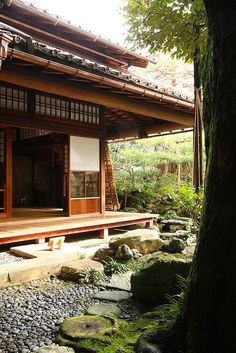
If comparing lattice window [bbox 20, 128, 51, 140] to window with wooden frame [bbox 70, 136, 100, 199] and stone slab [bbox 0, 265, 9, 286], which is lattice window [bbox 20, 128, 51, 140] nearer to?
window with wooden frame [bbox 70, 136, 100, 199]

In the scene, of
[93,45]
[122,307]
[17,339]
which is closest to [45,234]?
[122,307]

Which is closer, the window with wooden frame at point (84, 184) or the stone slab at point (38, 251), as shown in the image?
the stone slab at point (38, 251)

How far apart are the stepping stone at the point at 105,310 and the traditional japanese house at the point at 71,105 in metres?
2.97

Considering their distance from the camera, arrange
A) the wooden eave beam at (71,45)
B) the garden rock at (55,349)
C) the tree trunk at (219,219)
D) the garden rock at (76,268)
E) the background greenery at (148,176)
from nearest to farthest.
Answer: the tree trunk at (219,219) → the garden rock at (55,349) → the garden rock at (76,268) → the wooden eave beam at (71,45) → the background greenery at (148,176)

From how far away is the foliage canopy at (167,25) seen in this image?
3.27 metres

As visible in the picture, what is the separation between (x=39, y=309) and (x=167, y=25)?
3620 mm

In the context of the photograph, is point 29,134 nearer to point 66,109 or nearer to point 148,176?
point 66,109

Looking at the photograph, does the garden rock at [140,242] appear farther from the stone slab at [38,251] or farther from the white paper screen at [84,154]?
the white paper screen at [84,154]

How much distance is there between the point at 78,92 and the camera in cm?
671

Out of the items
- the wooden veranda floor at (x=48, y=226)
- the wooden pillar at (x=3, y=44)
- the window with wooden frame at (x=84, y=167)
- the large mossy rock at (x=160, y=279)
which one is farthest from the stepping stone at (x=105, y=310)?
the window with wooden frame at (x=84, y=167)

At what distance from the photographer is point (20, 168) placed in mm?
13234

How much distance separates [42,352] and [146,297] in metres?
1.73

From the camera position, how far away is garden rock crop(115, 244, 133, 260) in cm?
589

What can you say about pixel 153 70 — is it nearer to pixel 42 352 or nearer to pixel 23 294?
pixel 23 294
